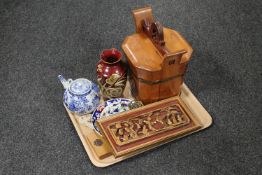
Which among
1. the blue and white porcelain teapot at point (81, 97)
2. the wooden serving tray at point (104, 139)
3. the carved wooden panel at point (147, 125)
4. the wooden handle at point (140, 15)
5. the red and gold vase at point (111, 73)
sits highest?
the wooden handle at point (140, 15)

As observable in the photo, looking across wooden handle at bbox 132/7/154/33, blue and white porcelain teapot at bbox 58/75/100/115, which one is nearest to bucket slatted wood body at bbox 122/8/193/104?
wooden handle at bbox 132/7/154/33

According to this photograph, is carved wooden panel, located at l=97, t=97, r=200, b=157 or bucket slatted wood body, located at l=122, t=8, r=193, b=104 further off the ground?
bucket slatted wood body, located at l=122, t=8, r=193, b=104

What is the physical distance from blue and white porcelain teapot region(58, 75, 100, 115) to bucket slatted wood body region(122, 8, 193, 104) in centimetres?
14

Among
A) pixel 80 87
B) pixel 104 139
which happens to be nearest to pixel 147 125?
pixel 104 139

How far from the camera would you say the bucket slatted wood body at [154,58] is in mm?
965

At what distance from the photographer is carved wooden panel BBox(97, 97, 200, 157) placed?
97 centimetres

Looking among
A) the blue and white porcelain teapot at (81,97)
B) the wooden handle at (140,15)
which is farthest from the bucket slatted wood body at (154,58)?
the blue and white porcelain teapot at (81,97)

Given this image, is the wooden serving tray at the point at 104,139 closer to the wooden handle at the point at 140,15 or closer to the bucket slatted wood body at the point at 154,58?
the bucket slatted wood body at the point at 154,58

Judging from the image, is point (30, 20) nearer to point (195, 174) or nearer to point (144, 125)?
point (144, 125)

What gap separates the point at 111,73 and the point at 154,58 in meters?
0.14

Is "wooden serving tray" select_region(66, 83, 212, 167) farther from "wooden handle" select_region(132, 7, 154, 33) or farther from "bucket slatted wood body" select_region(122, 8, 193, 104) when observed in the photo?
"wooden handle" select_region(132, 7, 154, 33)

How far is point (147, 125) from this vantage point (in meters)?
1.01

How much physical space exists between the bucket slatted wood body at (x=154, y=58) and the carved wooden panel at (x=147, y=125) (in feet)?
0.15

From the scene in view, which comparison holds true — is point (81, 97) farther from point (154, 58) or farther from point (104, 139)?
point (154, 58)
